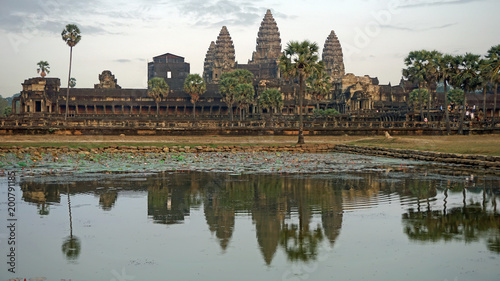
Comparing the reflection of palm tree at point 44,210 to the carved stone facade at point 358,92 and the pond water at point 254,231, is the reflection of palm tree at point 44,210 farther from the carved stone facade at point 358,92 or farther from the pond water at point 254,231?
the carved stone facade at point 358,92

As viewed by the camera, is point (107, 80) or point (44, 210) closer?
point (44, 210)

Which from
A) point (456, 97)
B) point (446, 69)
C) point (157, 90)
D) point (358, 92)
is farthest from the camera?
point (358, 92)

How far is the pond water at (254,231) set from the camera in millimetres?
11492

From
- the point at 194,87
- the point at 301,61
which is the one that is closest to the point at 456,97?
the point at 194,87

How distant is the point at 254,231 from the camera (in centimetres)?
1476

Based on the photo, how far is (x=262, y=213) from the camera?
17.3 meters

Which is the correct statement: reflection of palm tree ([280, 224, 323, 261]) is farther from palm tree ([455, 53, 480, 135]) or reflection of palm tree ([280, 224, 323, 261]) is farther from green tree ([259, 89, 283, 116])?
green tree ([259, 89, 283, 116])

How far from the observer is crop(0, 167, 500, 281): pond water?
11.5 m

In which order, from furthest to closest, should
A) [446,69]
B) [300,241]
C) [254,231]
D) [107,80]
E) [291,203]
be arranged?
[107,80] → [446,69] → [291,203] → [254,231] → [300,241]

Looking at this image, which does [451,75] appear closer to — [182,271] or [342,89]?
[182,271]

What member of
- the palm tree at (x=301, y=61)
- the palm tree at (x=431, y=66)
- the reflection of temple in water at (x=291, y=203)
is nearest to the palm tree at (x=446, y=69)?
the palm tree at (x=431, y=66)

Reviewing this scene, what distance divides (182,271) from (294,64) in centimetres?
4796

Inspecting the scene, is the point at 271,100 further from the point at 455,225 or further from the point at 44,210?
the point at 455,225

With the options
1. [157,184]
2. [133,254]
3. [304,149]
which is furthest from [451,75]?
[133,254]
